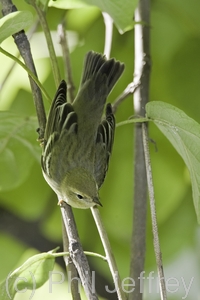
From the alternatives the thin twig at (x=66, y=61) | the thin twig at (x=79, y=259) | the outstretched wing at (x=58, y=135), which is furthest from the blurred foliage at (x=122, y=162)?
the thin twig at (x=79, y=259)

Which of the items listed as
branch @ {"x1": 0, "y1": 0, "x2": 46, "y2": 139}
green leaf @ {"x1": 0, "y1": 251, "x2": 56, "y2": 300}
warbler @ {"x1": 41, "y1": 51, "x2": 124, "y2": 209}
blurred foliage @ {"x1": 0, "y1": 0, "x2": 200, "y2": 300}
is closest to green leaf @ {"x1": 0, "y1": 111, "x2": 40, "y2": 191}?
warbler @ {"x1": 41, "y1": 51, "x2": 124, "y2": 209}

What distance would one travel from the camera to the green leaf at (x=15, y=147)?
120 cm

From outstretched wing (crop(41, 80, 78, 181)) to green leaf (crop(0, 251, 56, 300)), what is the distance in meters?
0.34

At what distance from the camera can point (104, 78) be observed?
4.42 feet

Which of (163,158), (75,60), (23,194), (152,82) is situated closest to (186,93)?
(152,82)

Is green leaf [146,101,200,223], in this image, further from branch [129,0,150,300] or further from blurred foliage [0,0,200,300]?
blurred foliage [0,0,200,300]

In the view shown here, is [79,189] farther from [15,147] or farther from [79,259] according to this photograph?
[79,259]

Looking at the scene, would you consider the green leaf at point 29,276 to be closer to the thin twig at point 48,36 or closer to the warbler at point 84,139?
the warbler at point 84,139

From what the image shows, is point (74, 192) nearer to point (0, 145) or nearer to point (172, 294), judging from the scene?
point (0, 145)

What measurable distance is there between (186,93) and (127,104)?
253 mm

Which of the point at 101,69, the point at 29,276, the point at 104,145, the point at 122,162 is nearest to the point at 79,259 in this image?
the point at 29,276

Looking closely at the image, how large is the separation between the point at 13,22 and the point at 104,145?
0.53m

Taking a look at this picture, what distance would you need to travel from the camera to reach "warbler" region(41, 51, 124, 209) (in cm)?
121

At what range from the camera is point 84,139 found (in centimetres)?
131
